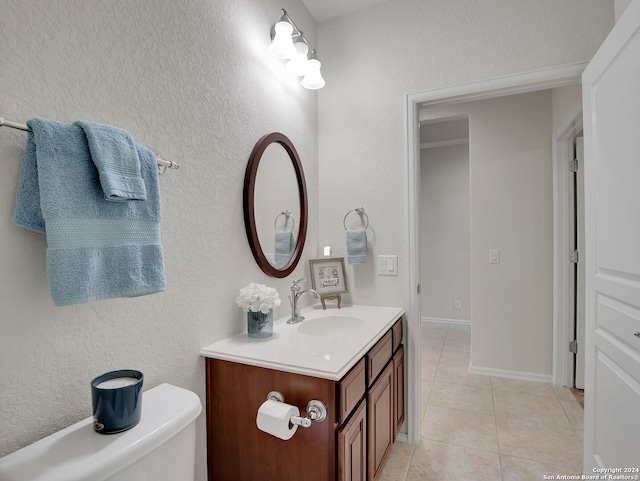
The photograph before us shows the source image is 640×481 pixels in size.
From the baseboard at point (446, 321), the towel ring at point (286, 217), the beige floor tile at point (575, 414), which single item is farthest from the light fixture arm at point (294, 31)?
the baseboard at point (446, 321)

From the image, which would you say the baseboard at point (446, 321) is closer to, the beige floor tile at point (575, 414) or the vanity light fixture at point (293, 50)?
the beige floor tile at point (575, 414)

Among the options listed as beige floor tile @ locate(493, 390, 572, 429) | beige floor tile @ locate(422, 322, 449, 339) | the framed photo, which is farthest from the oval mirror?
beige floor tile @ locate(422, 322, 449, 339)

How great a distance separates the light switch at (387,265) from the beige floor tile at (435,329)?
2.38 meters

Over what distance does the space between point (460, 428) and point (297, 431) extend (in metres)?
1.43

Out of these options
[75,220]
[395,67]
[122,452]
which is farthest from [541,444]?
[75,220]

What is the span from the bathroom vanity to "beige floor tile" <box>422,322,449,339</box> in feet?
9.06

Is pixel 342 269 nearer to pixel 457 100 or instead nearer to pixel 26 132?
pixel 457 100

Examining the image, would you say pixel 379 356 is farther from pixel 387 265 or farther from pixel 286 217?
pixel 286 217

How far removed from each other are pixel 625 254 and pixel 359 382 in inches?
41.2

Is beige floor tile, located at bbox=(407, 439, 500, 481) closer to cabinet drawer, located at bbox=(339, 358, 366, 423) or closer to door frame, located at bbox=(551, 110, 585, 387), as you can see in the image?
cabinet drawer, located at bbox=(339, 358, 366, 423)

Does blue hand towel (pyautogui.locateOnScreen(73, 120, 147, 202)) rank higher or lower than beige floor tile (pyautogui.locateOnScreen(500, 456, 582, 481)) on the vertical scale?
higher

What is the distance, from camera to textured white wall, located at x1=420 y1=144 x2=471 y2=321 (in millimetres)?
4379

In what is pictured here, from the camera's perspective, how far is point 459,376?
289 cm

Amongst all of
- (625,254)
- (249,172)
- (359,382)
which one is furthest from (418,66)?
(359,382)
